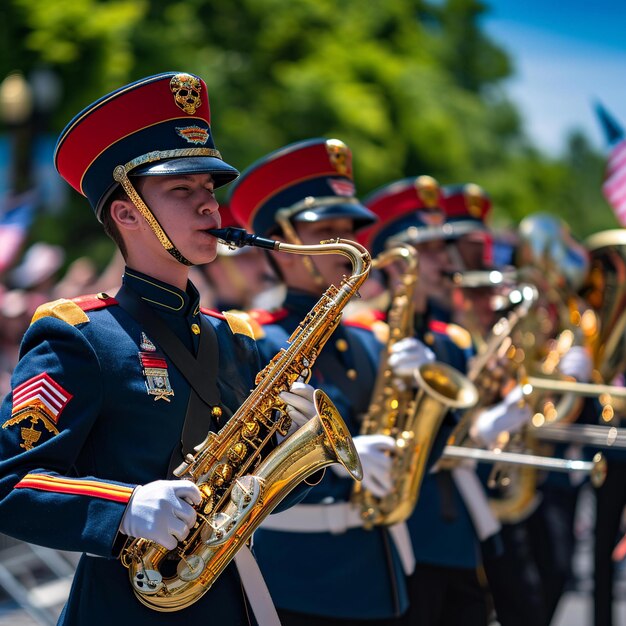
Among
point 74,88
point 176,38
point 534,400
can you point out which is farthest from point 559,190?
point 534,400

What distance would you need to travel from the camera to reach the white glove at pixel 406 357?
15.9 ft

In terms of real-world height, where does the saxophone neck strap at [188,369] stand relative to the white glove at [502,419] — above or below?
above

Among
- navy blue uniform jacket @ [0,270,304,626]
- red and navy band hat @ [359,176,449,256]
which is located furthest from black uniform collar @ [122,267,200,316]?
red and navy band hat @ [359,176,449,256]

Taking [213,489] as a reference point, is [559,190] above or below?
below

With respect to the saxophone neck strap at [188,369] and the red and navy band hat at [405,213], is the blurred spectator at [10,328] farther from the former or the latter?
the saxophone neck strap at [188,369]

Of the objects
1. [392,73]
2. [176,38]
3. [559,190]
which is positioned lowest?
[559,190]

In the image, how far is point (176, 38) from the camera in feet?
54.7

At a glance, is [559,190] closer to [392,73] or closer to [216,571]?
[392,73]

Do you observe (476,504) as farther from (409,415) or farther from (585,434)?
(585,434)

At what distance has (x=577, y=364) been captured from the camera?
23.4 feet

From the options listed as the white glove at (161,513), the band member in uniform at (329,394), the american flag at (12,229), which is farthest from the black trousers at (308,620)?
the american flag at (12,229)

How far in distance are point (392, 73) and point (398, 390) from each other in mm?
18809

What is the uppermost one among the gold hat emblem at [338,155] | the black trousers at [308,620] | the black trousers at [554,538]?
the gold hat emblem at [338,155]

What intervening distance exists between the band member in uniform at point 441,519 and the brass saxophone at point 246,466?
66.9 inches
